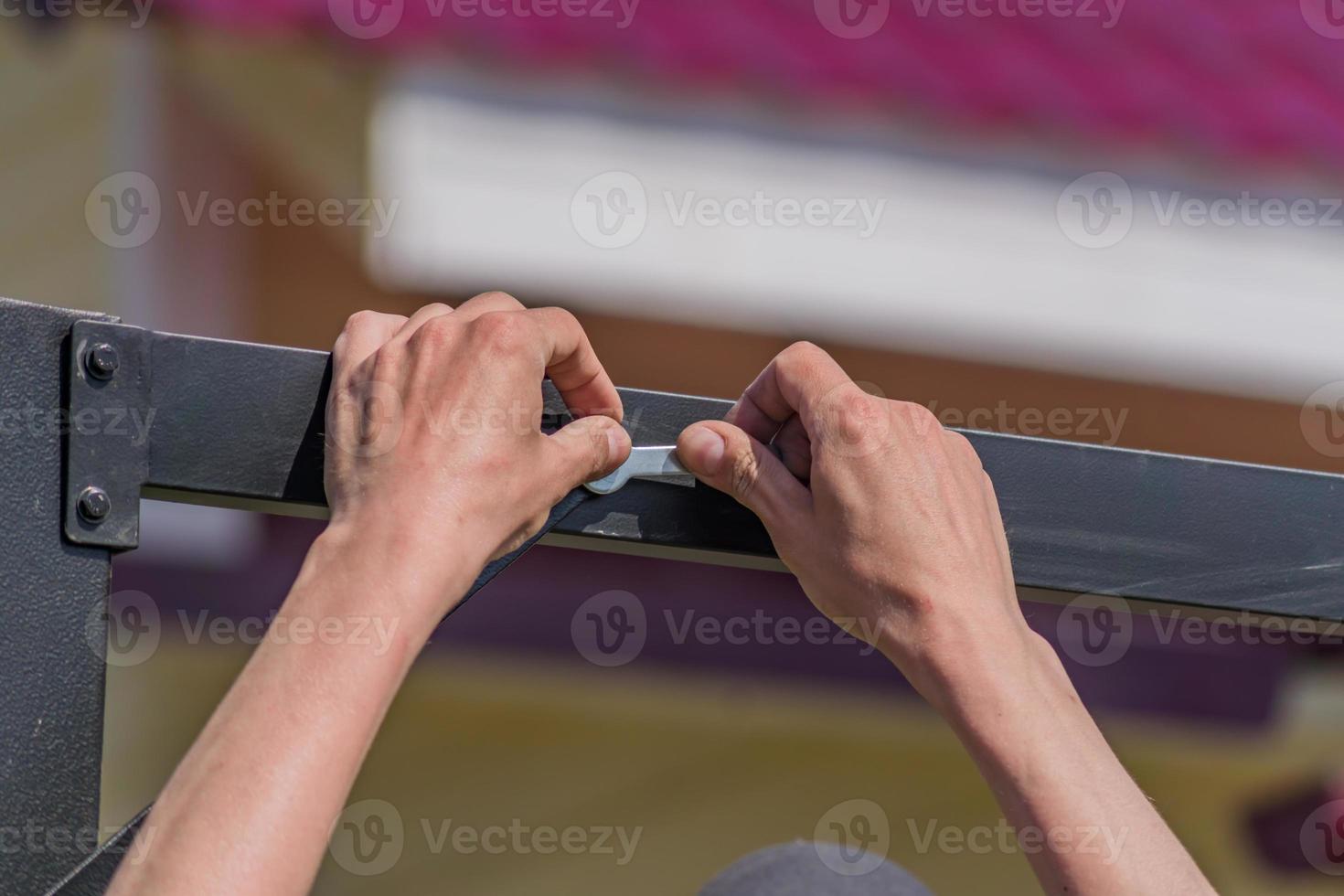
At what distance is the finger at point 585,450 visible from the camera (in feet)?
2.76

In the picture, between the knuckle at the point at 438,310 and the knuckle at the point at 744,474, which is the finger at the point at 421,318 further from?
the knuckle at the point at 744,474

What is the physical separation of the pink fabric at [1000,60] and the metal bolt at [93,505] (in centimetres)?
165

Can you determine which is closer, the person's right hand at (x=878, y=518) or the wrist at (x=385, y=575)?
the wrist at (x=385, y=575)

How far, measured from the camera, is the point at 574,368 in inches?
34.4

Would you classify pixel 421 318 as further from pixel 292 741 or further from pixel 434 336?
pixel 292 741

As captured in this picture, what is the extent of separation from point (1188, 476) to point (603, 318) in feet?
5.44

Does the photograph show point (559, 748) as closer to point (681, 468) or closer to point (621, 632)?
point (621, 632)

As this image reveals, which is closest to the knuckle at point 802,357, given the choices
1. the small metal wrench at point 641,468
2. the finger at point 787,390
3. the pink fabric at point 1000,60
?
the finger at point 787,390

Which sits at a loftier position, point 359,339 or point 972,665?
point 359,339

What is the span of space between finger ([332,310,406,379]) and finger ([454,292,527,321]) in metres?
0.06

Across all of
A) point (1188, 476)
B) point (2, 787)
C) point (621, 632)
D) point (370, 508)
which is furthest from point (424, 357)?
point (621, 632)

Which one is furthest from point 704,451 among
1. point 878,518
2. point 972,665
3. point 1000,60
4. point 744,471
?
point 1000,60

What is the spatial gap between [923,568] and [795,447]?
0.13 meters

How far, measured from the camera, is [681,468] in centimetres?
92
